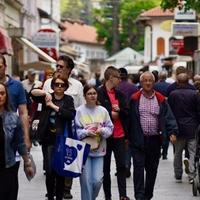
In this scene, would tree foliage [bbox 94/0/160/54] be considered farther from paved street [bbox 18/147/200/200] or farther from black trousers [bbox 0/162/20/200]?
black trousers [bbox 0/162/20/200]

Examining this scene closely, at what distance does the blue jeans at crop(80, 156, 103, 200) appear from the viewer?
11617 mm

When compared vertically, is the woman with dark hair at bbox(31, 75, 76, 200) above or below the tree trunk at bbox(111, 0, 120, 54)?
below

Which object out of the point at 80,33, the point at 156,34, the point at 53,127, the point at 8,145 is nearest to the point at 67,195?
the point at 53,127

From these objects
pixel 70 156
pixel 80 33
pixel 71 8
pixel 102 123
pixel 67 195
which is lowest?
pixel 67 195

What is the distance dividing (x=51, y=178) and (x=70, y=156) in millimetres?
725

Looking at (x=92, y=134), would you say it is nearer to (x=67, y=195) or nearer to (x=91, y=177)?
(x=91, y=177)

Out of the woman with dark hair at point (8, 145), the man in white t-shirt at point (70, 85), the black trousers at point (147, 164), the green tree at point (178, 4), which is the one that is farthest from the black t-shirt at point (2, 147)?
the green tree at point (178, 4)

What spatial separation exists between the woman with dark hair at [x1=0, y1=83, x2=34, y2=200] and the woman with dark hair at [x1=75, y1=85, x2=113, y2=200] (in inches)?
98.1

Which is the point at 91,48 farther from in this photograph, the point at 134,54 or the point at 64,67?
the point at 64,67

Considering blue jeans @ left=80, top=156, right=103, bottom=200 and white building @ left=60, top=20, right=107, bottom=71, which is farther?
white building @ left=60, top=20, right=107, bottom=71

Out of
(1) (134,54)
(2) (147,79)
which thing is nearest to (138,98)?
(2) (147,79)

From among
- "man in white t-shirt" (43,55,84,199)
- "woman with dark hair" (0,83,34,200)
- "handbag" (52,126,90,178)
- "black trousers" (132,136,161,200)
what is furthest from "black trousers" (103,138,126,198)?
"woman with dark hair" (0,83,34,200)

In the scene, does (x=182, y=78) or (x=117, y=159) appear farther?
(x=182, y=78)

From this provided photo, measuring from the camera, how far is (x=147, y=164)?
12.6 m
